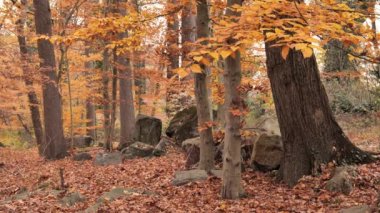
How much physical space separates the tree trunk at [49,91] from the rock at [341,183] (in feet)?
34.7

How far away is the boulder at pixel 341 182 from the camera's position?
A: 6750 mm

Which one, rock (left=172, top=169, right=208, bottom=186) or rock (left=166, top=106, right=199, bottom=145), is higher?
rock (left=166, top=106, right=199, bottom=145)

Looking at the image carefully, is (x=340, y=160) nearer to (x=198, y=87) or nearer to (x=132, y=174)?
(x=198, y=87)

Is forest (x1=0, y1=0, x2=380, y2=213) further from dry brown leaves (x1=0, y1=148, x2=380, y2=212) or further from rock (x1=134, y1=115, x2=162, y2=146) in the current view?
rock (x1=134, y1=115, x2=162, y2=146)

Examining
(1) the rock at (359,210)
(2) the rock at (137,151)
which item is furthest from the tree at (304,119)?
(2) the rock at (137,151)

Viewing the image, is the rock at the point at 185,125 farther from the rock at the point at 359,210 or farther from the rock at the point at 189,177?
the rock at the point at 359,210

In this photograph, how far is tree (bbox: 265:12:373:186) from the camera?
7609 millimetres

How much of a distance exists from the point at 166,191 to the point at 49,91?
8610 mm

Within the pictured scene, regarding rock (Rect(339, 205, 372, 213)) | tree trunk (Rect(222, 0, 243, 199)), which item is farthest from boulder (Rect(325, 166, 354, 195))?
tree trunk (Rect(222, 0, 243, 199))

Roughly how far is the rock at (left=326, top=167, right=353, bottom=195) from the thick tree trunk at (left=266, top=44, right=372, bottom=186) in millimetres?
573

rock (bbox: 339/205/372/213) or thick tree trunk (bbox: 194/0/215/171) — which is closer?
rock (bbox: 339/205/372/213)

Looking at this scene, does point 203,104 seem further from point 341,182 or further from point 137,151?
point 137,151

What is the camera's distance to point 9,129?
30344 mm

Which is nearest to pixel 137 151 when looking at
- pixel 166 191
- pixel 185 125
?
pixel 185 125
